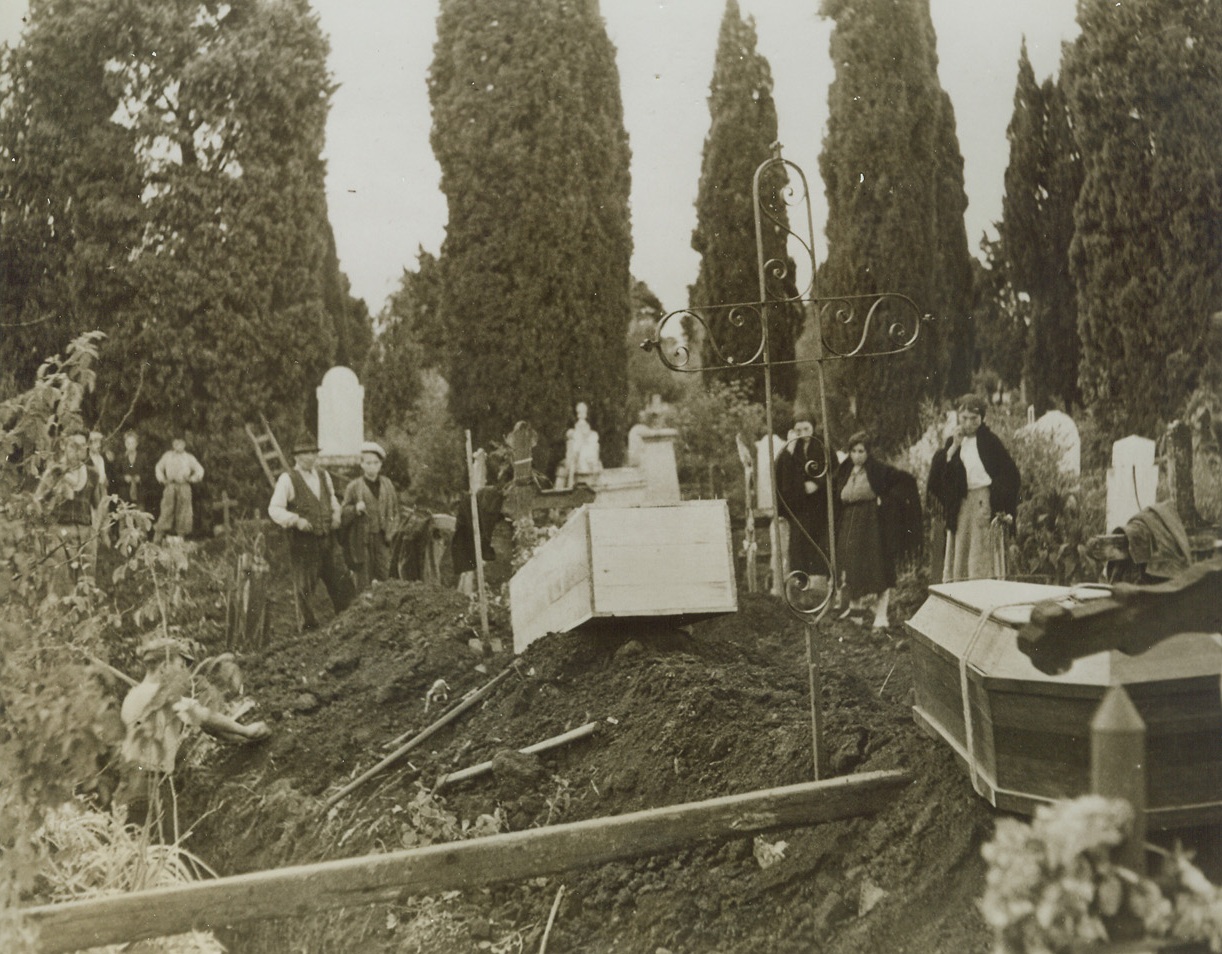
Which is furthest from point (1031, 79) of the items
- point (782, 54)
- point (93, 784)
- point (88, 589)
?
point (93, 784)

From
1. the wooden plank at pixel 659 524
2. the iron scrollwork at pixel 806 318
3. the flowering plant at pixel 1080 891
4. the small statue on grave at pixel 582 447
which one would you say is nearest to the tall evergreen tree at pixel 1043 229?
the iron scrollwork at pixel 806 318

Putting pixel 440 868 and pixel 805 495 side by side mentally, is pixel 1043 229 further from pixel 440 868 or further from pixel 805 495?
pixel 440 868

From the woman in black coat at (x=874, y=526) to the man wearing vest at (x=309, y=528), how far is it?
5.43 feet

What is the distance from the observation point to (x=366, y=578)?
12.2 ft

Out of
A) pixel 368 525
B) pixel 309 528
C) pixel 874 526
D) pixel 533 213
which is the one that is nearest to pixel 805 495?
pixel 874 526

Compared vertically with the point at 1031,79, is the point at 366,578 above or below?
→ below

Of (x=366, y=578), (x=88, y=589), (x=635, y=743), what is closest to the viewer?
(x=635, y=743)

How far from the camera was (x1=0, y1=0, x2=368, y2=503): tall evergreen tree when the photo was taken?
3506 mm

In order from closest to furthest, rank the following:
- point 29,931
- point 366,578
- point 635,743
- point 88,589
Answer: point 29,931 < point 635,743 < point 88,589 < point 366,578

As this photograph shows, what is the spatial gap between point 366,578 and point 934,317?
2.03 m

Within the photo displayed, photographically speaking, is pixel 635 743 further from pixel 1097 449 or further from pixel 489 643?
pixel 1097 449

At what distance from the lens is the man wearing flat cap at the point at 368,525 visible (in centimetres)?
370

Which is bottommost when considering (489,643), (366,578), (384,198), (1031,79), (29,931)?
(29,931)

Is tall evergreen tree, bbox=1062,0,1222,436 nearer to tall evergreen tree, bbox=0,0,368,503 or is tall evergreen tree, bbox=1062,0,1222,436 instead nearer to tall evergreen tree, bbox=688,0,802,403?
tall evergreen tree, bbox=688,0,802,403
